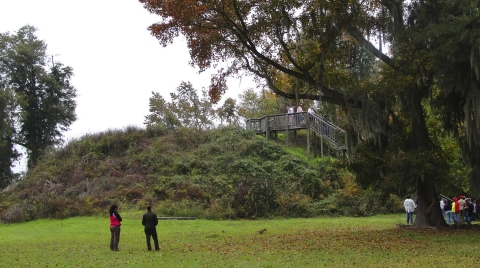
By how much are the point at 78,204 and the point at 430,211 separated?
17.8m

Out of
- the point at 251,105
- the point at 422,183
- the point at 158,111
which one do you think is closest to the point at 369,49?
the point at 422,183

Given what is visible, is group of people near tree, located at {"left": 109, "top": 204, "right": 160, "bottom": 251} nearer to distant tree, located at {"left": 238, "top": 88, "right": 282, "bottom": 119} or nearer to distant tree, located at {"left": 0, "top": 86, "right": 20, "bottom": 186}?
distant tree, located at {"left": 0, "top": 86, "right": 20, "bottom": 186}

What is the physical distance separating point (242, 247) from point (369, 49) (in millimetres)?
8558

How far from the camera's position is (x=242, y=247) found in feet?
49.2

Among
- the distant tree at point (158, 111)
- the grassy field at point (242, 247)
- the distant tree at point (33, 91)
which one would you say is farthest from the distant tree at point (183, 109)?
the grassy field at point (242, 247)

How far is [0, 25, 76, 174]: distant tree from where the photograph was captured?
4081cm

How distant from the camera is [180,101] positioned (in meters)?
52.8

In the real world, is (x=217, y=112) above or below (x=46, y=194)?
above

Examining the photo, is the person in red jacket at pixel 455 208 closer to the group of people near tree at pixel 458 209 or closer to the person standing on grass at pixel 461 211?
the group of people near tree at pixel 458 209

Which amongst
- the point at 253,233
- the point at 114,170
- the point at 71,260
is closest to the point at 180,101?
the point at 114,170

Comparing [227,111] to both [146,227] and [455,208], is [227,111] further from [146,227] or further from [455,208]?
[146,227]

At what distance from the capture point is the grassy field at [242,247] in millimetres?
12062

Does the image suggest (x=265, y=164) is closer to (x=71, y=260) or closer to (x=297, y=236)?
(x=297, y=236)

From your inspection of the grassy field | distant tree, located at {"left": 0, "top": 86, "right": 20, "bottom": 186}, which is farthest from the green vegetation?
distant tree, located at {"left": 0, "top": 86, "right": 20, "bottom": 186}
